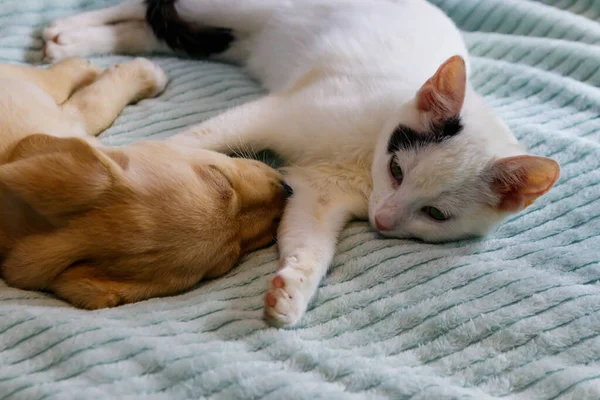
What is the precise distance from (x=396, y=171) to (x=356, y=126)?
0.64 ft

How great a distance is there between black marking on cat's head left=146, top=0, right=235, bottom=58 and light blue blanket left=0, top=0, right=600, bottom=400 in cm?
59

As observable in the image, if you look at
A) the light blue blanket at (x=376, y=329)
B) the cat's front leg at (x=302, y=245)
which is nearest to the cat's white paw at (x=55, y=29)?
the light blue blanket at (x=376, y=329)

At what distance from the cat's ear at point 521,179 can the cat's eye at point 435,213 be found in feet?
0.43

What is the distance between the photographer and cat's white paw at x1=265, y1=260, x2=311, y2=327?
103 cm

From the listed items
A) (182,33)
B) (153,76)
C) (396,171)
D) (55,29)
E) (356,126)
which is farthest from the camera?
(182,33)

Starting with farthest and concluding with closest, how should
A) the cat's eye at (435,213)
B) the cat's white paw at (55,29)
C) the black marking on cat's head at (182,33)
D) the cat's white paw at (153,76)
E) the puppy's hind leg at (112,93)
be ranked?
the black marking on cat's head at (182,33) → the cat's white paw at (55,29) → the cat's white paw at (153,76) → the puppy's hind leg at (112,93) → the cat's eye at (435,213)

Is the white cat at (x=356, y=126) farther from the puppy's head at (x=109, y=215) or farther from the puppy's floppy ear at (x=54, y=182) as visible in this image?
the puppy's floppy ear at (x=54, y=182)

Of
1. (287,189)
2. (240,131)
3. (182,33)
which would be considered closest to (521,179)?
(287,189)

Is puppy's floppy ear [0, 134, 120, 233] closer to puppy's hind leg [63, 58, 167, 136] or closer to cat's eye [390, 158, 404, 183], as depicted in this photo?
puppy's hind leg [63, 58, 167, 136]

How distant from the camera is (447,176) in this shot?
1274mm

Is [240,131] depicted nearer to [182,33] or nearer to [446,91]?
[446,91]

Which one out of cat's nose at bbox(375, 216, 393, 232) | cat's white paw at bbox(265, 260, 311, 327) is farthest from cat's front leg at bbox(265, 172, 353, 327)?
cat's nose at bbox(375, 216, 393, 232)

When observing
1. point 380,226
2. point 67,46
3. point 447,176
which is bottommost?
point 67,46

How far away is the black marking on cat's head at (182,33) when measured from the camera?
78.0 inches
